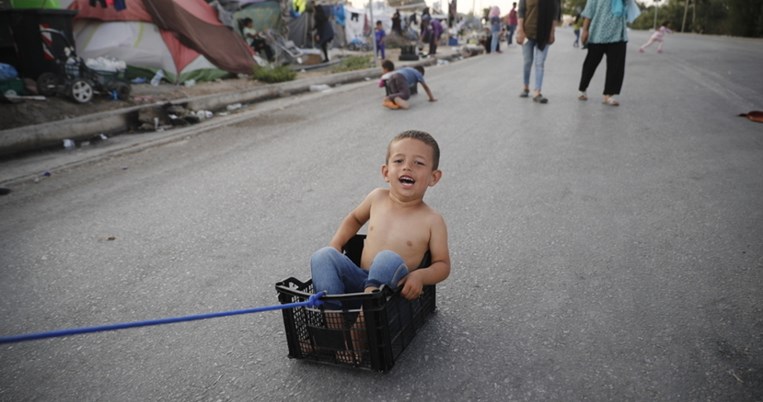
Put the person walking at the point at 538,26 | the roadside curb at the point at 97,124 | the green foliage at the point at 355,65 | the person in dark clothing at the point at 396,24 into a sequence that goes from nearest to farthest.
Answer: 1. the roadside curb at the point at 97,124
2. the person walking at the point at 538,26
3. the green foliage at the point at 355,65
4. the person in dark clothing at the point at 396,24

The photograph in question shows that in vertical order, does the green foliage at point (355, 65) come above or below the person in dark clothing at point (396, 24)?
below

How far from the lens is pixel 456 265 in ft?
8.66

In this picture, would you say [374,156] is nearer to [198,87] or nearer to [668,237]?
[668,237]

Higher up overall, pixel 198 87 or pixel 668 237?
pixel 198 87

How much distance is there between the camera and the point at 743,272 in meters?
2.38

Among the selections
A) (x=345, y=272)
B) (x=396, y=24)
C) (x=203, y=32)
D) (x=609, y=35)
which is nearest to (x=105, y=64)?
(x=203, y=32)

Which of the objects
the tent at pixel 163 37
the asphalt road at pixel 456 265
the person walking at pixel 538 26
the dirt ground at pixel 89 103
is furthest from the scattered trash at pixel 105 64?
the person walking at pixel 538 26

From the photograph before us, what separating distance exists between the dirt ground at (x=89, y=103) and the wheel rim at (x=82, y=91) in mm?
93

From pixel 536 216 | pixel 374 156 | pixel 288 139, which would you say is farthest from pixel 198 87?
pixel 536 216

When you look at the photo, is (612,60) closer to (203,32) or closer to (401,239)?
(401,239)

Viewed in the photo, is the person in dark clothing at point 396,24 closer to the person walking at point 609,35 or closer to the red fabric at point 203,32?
the red fabric at point 203,32

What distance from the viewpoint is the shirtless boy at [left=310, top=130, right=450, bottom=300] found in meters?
1.82

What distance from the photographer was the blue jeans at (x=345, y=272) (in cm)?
179

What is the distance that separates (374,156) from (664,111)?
4.33m
